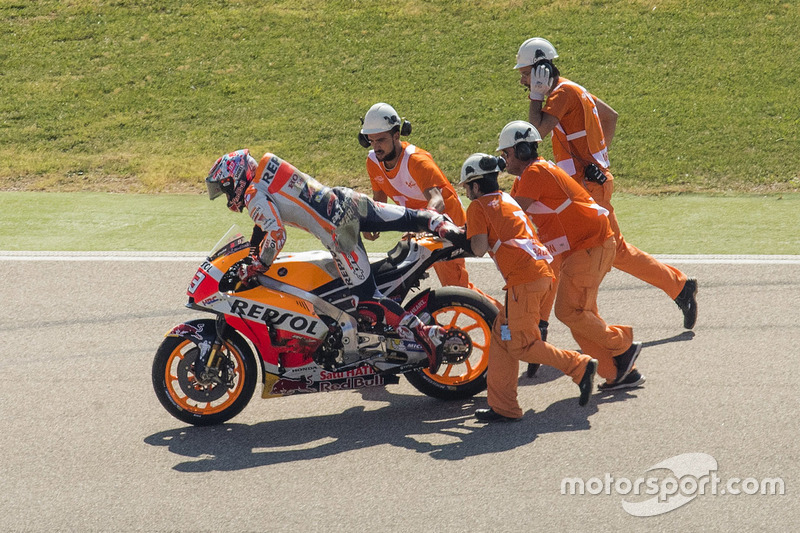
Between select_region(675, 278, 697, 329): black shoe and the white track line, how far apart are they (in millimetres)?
1756

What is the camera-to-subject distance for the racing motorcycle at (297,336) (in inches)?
263

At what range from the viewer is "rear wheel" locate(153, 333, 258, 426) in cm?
666

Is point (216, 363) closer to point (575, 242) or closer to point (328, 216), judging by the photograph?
point (328, 216)

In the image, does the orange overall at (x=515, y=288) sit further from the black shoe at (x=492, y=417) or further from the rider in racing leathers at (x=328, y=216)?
the rider in racing leathers at (x=328, y=216)

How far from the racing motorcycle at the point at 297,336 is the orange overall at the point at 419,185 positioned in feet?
2.13

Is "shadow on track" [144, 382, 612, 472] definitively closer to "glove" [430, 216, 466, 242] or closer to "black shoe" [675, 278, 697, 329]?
"glove" [430, 216, 466, 242]

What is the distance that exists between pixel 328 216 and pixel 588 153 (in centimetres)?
243

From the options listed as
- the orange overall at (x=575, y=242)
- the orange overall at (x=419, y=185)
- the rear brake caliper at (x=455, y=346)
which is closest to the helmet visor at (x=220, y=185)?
the orange overall at (x=419, y=185)

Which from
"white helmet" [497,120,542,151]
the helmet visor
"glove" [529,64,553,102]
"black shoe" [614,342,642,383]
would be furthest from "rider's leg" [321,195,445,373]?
"glove" [529,64,553,102]

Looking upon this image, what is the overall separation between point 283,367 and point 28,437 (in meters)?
1.78

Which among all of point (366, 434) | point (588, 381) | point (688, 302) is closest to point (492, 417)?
point (588, 381)

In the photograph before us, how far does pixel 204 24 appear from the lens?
19.1m

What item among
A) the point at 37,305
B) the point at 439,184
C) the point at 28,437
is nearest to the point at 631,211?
the point at 439,184

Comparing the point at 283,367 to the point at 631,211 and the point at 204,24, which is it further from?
the point at 204,24
